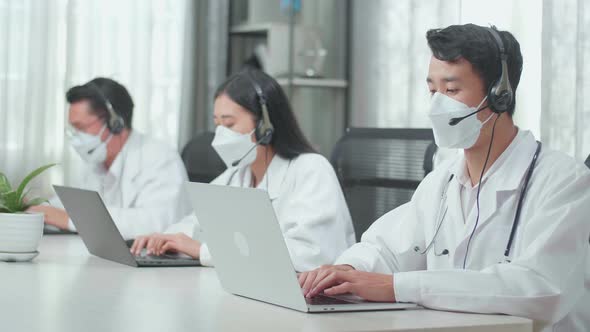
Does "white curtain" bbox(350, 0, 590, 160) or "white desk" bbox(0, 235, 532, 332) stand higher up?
"white curtain" bbox(350, 0, 590, 160)

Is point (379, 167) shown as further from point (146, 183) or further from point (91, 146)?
point (91, 146)

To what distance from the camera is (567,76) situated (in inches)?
109

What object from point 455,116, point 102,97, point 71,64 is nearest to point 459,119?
point 455,116

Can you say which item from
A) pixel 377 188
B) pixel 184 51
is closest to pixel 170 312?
pixel 377 188

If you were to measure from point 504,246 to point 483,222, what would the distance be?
0.19ft

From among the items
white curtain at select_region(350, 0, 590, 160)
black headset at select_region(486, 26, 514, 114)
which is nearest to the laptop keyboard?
black headset at select_region(486, 26, 514, 114)

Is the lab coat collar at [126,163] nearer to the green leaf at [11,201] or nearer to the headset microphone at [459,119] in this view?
the green leaf at [11,201]

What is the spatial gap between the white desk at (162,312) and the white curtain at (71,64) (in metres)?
1.88

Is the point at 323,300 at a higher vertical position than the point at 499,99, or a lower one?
lower

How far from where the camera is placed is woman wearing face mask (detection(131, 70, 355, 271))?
229 centimetres

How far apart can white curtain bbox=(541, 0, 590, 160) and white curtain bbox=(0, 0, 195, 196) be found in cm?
177

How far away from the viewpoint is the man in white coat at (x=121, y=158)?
305 cm

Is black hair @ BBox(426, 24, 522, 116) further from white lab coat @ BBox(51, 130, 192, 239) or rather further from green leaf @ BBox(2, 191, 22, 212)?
white lab coat @ BBox(51, 130, 192, 239)

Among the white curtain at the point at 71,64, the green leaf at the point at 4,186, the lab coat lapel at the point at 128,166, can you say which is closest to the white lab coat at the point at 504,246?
the green leaf at the point at 4,186
